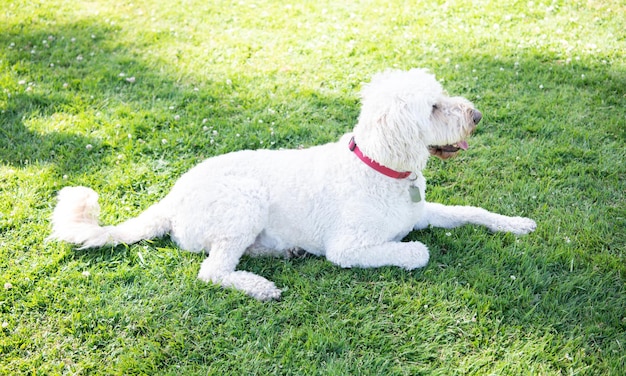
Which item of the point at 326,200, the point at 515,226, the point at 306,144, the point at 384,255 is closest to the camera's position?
the point at 384,255

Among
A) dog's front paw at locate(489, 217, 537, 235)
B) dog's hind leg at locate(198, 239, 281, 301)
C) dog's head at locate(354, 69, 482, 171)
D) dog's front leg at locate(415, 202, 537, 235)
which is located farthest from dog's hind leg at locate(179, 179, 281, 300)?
dog's front paw at locate(489, 217, 537, 235)

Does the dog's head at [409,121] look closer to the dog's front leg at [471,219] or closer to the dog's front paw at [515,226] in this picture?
the dog's front leg at [471,219]

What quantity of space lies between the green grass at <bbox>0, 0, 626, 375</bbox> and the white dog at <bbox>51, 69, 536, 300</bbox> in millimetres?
163

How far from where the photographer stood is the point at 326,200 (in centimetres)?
400

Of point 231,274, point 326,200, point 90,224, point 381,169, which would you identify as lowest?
point 231,274

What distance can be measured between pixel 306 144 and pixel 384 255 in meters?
1.93

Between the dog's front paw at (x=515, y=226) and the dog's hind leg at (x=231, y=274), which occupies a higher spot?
the dog's front paw at (x=515, y=226)

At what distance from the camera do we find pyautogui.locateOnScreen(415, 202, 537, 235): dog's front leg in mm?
4207

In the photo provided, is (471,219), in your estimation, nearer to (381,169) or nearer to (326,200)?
(381,169)

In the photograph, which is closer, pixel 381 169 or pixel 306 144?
pixel 381 169

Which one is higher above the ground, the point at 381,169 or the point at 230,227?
the point at 381,169

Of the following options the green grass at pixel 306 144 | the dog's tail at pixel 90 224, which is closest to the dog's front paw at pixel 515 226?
the green grass at pixel 306 144

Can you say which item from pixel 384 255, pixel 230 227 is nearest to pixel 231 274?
pixel 230 227

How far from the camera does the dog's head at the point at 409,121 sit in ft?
11.9
